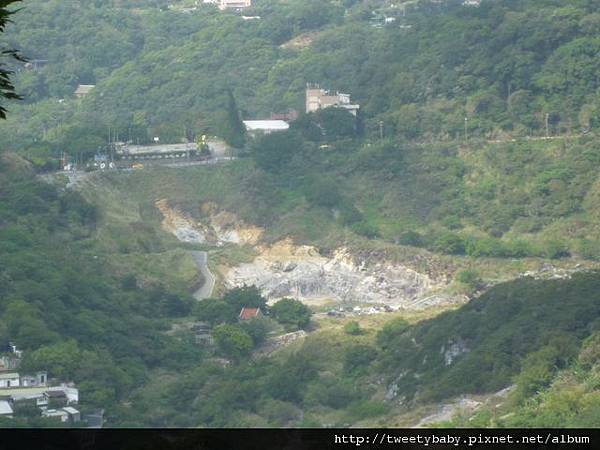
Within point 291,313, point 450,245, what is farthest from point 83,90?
point 291,313

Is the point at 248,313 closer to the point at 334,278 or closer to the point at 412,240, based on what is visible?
the point at 334,278

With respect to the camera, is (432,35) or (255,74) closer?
(432,35)

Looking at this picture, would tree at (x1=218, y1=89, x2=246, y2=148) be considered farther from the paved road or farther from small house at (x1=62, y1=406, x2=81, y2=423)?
small house at (x1=62, y1=406, x2=81, y2=423)

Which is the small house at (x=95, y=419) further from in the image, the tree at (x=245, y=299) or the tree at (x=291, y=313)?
the tree at (x=245, y=299)

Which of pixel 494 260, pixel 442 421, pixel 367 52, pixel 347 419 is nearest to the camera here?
pixel 442 421

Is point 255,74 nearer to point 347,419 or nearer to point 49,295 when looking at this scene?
point 49,295

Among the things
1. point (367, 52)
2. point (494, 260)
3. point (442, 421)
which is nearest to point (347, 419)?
point (442, 421)

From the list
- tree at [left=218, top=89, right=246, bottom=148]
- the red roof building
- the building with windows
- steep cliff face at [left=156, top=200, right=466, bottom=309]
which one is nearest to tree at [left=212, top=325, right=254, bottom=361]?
the red roof building
